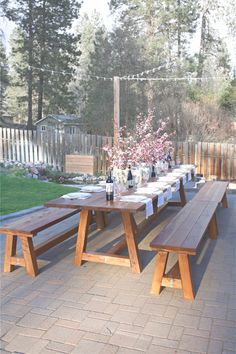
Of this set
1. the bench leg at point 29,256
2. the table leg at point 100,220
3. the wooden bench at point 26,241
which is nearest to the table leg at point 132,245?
the wooden bench at point 26,241

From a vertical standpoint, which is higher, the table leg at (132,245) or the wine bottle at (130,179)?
the wine bottle at (130,179)

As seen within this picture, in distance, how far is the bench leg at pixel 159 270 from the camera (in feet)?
9.18

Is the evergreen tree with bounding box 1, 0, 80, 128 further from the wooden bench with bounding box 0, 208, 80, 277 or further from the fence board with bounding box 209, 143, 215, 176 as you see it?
the wooden bench with bounding box 0, 208, 80, 277

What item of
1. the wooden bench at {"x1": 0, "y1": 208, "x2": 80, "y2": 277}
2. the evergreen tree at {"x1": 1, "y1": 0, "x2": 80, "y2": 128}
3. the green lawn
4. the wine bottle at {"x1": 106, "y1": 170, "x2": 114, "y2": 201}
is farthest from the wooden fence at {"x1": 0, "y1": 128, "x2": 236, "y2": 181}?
the evergreen tree at {"x1": 1, "y1": 0, "x2": 80, "y2": 128}

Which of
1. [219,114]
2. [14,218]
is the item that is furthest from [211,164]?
[14,218]

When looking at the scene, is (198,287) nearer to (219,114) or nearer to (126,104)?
(219,114)

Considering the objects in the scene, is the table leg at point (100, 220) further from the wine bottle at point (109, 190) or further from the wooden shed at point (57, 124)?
the wooden shed at point (57, 124)

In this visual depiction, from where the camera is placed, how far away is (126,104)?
15.0m

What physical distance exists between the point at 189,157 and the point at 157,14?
1131cm

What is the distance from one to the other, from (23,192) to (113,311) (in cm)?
509

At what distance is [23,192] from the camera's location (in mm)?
7262

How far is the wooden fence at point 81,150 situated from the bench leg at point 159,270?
265 inches

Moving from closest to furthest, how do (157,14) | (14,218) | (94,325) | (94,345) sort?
(94,345), (94,325), (14,218), (157,14)

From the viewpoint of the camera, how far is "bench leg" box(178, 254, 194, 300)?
271 cm
